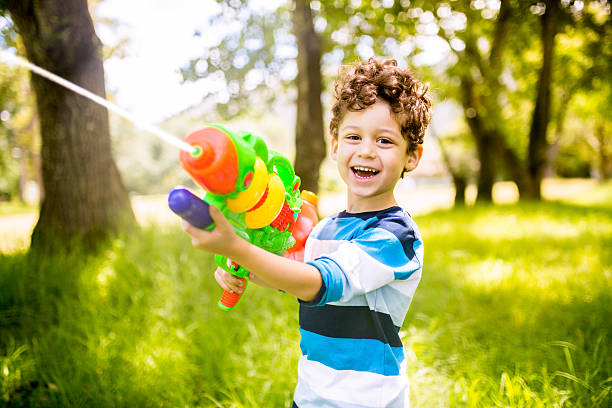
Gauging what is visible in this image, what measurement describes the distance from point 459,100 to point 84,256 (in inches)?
401

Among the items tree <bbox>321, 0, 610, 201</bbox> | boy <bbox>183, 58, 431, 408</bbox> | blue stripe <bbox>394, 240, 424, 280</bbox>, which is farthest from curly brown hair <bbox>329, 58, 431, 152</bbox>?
tree <bbox>321, 0, 610, 201</bbox>

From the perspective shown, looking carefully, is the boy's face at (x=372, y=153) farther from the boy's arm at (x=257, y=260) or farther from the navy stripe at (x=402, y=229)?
the boy's arm at (x=257, y=260)

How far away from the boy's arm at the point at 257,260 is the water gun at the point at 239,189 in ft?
0.07

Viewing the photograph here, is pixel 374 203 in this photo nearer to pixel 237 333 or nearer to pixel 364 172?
pixel 364 172

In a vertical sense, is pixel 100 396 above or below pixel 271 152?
below

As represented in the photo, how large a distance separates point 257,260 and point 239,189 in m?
0.17

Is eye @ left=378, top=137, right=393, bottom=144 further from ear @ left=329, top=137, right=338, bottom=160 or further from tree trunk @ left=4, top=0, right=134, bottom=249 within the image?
tree trunk @ left=4, top=0, right=134, bottom=249

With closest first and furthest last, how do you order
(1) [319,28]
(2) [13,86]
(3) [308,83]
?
(3) [308,83], (1) [319,28], (2) [13,86]

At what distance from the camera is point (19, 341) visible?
9.56 feet

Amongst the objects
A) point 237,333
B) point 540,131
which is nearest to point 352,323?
point 237,333

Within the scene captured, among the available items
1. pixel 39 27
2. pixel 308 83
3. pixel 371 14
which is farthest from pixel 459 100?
pixel 39 27

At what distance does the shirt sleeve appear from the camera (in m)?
0.99

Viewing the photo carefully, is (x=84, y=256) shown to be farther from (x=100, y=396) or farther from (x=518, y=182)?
(x=518, y=182)

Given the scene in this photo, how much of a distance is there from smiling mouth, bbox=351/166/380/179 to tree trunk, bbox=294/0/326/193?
5122mm
